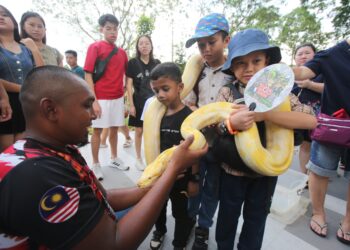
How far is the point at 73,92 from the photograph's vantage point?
0.97 meters

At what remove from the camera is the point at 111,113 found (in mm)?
3697

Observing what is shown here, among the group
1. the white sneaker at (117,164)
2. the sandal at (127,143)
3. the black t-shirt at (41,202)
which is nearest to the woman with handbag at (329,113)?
the black t-shirt at (41,202)

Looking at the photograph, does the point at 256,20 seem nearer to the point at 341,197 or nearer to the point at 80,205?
the point at 341,197

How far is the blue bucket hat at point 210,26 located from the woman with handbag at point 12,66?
2.11 meters

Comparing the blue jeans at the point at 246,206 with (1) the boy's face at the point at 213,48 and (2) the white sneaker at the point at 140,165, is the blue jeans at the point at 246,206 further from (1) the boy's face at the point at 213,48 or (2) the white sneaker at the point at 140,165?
(2) the white sneaker at the point at 140,165

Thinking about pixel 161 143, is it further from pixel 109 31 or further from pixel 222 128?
pixel 109 31

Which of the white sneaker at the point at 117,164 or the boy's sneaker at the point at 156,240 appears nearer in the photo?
the boy's sneaker at the point at 156,240

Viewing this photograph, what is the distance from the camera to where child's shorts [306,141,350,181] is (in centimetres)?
225

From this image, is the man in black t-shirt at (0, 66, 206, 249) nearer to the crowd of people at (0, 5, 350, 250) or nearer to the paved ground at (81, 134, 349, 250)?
the crowd of people at (0, 5, 350, 250)

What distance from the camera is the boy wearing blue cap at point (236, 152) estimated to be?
1.41 meters

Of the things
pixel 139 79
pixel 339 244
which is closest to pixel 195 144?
pixel 339 244

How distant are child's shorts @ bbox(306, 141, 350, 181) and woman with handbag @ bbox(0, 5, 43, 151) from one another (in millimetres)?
3546

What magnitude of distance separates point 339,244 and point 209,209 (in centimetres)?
148

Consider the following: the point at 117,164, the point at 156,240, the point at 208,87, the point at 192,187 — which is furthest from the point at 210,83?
the point at 117,164
